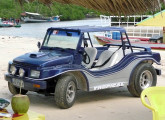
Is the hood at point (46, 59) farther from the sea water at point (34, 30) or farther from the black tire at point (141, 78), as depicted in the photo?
the sea water at point (34, 30)

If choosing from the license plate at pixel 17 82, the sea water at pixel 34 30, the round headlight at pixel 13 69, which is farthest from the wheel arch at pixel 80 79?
the sea water at pixel 34 30

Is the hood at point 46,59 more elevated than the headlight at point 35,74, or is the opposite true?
the hood at point 46,59

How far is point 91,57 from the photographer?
7070 millimetres

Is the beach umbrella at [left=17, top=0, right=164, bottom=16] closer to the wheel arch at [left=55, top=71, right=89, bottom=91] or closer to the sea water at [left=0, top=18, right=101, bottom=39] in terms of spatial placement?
the wheel arch at [left=55, top=71, right=89, bottom=91]

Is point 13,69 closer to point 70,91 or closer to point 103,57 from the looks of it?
point 70,91

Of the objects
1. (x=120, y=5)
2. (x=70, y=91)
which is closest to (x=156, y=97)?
(x=120, y=5)

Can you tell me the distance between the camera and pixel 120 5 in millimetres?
5441

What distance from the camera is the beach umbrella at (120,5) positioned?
17.6 ft

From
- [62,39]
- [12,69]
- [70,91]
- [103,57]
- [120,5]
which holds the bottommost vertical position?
[70,91]

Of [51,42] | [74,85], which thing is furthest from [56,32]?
[74,85]

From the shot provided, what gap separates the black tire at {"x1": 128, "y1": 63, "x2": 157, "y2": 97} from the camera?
23.1ft

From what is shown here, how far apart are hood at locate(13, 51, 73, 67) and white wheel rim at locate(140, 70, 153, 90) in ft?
5.43

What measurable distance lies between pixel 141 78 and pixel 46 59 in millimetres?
2080

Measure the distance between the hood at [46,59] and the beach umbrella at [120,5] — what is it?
1.01 meters
